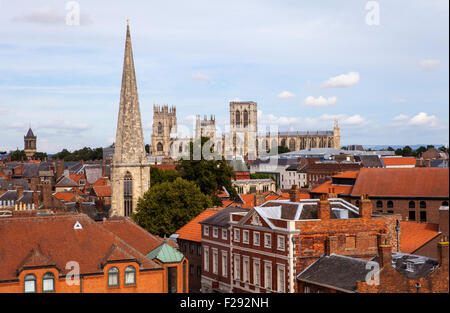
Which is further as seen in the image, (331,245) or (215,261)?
(215,261)

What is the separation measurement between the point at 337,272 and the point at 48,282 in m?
16.4

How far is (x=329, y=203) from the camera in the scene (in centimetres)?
4100

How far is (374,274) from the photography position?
31.5 m

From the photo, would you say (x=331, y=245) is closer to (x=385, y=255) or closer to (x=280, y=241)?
(x=280, y=241)

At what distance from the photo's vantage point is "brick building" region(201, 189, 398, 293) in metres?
39.0

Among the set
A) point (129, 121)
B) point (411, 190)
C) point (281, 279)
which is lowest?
point (281, 279)

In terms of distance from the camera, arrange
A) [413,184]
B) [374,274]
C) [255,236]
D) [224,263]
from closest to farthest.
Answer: [413,184] < [374,274] < [255,236] < [224,263]

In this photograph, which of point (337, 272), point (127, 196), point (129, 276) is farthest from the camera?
point (127, 196)

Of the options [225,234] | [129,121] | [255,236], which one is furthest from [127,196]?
[255,236]

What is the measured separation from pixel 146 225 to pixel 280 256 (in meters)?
31.2

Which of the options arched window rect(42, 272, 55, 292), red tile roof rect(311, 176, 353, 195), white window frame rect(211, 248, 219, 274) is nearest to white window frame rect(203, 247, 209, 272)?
white window frame rect(211, 248, 219, 274)

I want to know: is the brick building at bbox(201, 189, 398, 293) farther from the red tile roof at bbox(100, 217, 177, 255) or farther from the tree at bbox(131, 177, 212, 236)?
the tree at bbox(131, 177, 212, 236)
